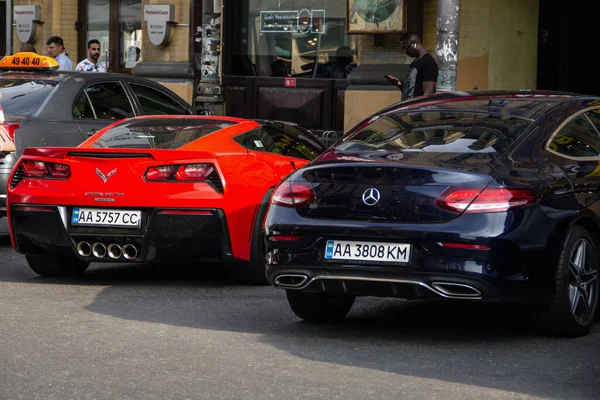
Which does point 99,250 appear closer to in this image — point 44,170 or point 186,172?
point 44,170

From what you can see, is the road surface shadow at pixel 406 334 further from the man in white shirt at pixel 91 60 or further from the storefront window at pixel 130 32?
the storefront window at pixel 130 32

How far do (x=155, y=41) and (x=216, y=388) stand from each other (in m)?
16.4

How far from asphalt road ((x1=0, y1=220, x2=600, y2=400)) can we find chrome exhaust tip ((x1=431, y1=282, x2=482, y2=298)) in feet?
0.97

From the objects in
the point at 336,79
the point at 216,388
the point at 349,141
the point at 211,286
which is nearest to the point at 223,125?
the point at 211,286

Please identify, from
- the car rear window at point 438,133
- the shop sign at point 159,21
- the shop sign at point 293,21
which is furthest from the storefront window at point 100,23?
the car rear window at point 438,133

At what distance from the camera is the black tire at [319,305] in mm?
7617

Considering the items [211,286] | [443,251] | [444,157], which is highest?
[444,157]

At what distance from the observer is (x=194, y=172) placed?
877 cm

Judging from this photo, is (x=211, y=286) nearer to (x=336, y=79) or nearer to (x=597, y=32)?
(x=336, y=79)

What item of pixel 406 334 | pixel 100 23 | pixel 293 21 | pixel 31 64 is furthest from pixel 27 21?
pixel 406 334

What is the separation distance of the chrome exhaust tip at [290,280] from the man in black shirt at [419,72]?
748cm

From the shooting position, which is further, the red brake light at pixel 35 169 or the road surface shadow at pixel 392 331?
the red brake light at pixel 35 169

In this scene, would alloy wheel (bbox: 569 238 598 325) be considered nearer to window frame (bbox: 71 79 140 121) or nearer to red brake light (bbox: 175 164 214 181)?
red brake light (bbox: 175 164 214 181)

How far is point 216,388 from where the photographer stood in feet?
18.9
